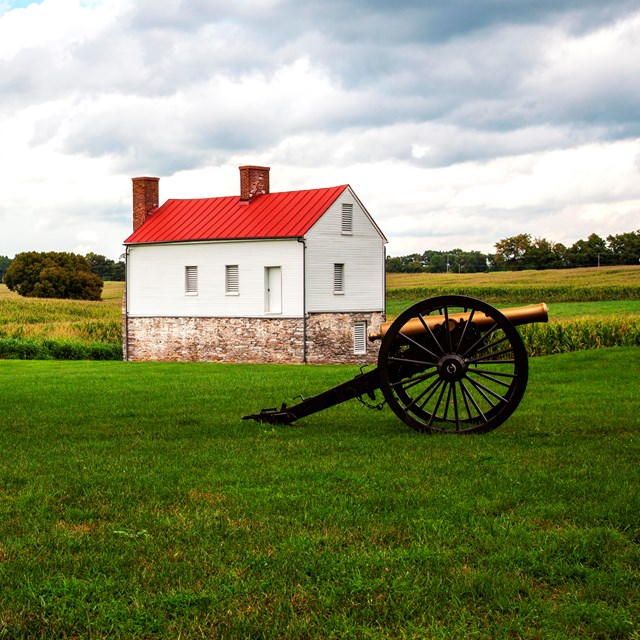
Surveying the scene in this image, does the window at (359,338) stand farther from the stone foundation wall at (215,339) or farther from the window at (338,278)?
the stone foundation wall at (215,339)

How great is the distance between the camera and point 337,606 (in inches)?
189

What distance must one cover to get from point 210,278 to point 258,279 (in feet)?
8.22

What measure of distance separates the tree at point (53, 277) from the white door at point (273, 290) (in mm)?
48921

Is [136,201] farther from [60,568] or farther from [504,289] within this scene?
[60,568]

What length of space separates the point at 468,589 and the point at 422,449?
4395 millimetres

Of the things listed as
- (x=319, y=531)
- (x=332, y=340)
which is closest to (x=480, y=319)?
(x=319, y=531)

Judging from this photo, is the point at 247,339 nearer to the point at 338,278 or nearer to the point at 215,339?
the point at 215,339

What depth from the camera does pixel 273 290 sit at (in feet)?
123

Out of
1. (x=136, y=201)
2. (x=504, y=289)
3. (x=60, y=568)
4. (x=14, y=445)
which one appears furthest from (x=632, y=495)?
(x=504, y=289)

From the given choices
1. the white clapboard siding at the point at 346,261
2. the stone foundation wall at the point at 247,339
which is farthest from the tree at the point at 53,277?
the white clapboard siding at the point at 346,261

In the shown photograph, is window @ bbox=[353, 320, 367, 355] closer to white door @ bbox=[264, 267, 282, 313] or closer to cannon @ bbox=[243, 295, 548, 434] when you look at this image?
white door @ bbox=[264, 267, 282, 313]

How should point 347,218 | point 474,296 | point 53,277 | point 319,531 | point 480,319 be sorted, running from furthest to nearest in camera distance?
point 53,277 < point 474,296 < point 347,218 < point 480,319 < point 319,531

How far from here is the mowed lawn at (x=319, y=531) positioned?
4.68m

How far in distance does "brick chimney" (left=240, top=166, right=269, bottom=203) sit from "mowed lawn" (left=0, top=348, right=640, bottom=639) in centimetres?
3017
